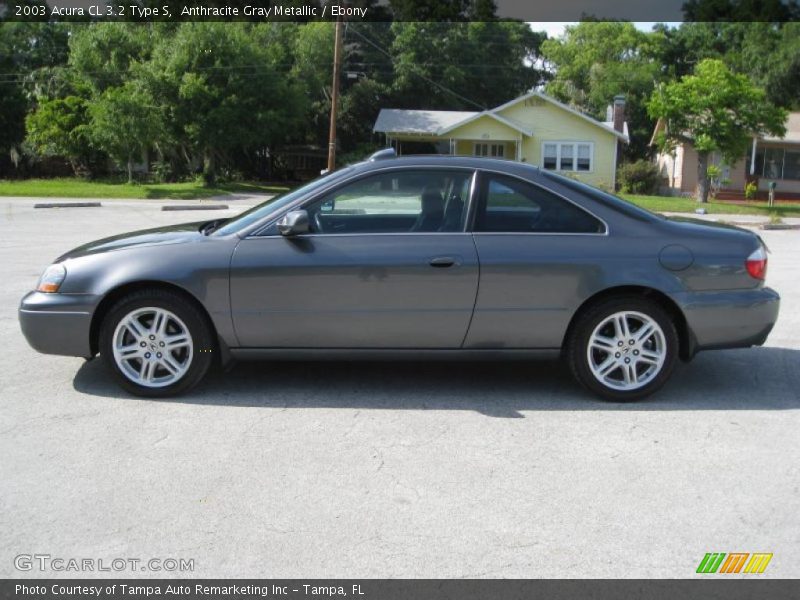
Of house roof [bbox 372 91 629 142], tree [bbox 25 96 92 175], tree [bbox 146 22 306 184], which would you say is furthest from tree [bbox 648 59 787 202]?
tree [bbox 25 96 92 175]

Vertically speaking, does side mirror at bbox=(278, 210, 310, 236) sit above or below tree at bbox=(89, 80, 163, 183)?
below

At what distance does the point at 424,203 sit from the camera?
545cm

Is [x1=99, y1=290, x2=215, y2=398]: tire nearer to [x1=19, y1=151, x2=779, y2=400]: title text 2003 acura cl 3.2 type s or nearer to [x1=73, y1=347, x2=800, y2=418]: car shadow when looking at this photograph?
[x1=19, y1=151, x2=779, y2=400]: title text 2003 acura cl 3.2 type s

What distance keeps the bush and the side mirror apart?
3696cm

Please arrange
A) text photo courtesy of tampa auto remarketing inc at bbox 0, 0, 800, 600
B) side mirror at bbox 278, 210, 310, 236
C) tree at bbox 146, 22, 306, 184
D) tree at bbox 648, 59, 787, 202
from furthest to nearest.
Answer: tree at bbox 146, 22, 306, 184 < tree at bbox 648, 59, 787, 202 < side mirror at bbox 278, 210, 310, 236 < text photo courtesy of tampa auto remarketing inc at bbox 0, 0, 800, 600

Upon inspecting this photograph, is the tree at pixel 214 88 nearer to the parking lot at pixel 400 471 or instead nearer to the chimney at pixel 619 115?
the chimney at pixel 619 115

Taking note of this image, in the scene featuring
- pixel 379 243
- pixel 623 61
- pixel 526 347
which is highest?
pixel 623 61

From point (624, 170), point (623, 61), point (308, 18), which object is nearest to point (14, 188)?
point (308, 18)

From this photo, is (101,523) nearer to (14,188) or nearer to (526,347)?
(526,347)

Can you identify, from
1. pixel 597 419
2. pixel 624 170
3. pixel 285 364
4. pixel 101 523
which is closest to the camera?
pixel 101 523

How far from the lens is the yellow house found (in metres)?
41.6

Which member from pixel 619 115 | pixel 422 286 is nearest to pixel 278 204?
pixel 422 286

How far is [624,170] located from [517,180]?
1468 inches

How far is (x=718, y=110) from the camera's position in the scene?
30812 millimetres
